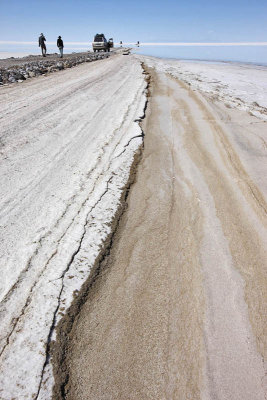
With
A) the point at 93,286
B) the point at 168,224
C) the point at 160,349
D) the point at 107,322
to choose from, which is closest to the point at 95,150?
the point at 168,224

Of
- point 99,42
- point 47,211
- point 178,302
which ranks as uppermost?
point 99,42

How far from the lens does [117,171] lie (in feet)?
9.85

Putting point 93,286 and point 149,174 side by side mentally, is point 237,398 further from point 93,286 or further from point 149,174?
point 149,174

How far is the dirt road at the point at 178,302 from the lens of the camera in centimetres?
122

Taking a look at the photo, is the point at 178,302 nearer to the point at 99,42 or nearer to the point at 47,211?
the point at 47,211

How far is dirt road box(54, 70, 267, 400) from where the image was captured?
1.22 meters

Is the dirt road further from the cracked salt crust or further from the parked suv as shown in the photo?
the parked suv

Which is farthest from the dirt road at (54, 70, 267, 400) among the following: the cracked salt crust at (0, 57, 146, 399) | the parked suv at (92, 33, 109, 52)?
the parked suv at (92, 33, 109, 52)

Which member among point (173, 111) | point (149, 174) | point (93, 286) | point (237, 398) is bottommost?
point (237, 398)

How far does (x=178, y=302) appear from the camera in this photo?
158 cm

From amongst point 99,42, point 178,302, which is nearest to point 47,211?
point 178,302

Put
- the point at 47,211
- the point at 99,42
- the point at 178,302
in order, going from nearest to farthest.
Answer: the point at 178,302 → the point at 47,211 → the point at 99,42

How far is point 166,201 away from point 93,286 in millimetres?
1183

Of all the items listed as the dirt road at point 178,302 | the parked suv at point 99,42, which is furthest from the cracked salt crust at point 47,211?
the parked suv at point 99,42
